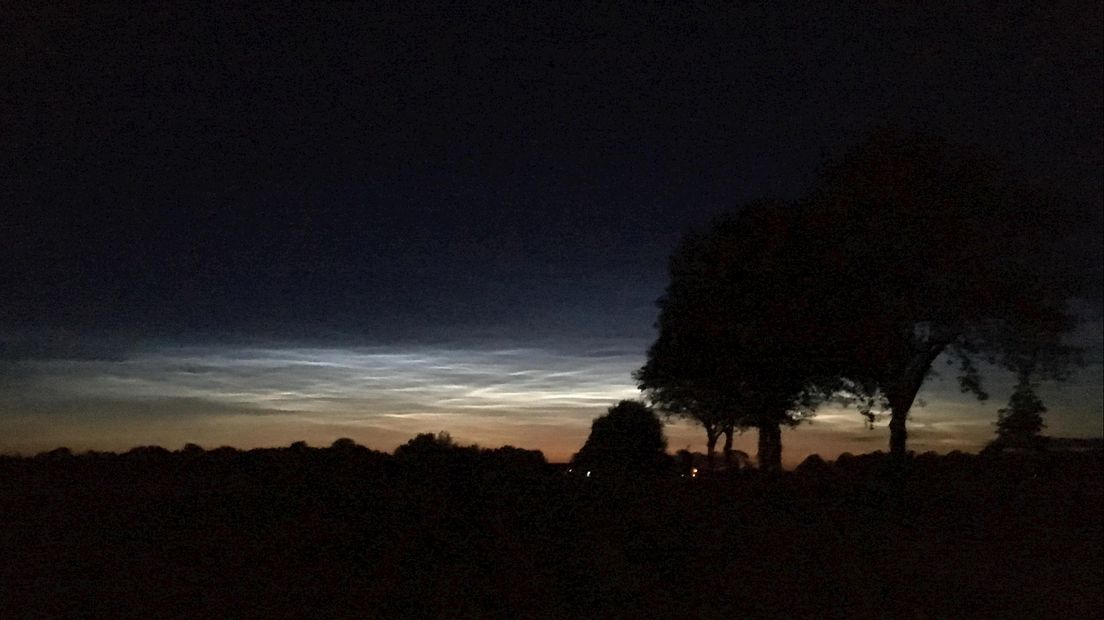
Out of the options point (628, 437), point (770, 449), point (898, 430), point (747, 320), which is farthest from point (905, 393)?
point (628, 437)

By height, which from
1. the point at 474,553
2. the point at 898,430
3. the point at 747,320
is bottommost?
the point at 474,553

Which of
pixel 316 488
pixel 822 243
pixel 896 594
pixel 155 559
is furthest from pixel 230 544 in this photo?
pixel 822 243

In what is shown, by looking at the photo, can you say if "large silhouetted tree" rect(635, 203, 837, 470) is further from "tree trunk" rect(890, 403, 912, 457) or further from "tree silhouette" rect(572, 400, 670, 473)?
"tree silhouette" rect(572, 400, 670, 473)

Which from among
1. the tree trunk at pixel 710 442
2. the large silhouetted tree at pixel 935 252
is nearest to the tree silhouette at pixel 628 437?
the tree trunk at pixel 710 442

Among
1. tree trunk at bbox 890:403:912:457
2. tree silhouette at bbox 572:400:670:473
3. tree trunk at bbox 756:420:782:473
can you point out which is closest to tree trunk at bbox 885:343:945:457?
tree trunk at bbox 890:403:912:457

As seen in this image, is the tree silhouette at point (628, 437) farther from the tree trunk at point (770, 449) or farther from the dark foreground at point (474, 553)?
the dark foreground at point (474, 553)

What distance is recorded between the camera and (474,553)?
14195mm

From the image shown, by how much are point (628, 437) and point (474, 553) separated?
96.3 ft

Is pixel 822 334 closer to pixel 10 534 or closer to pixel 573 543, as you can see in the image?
pixel 573 543

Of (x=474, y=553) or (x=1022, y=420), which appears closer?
(x=474, y=553)

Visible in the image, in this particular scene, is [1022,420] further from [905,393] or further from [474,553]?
[474,553]

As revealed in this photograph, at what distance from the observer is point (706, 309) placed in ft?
78.3

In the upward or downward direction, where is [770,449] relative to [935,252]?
downward

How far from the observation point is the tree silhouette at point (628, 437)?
4244 cm
